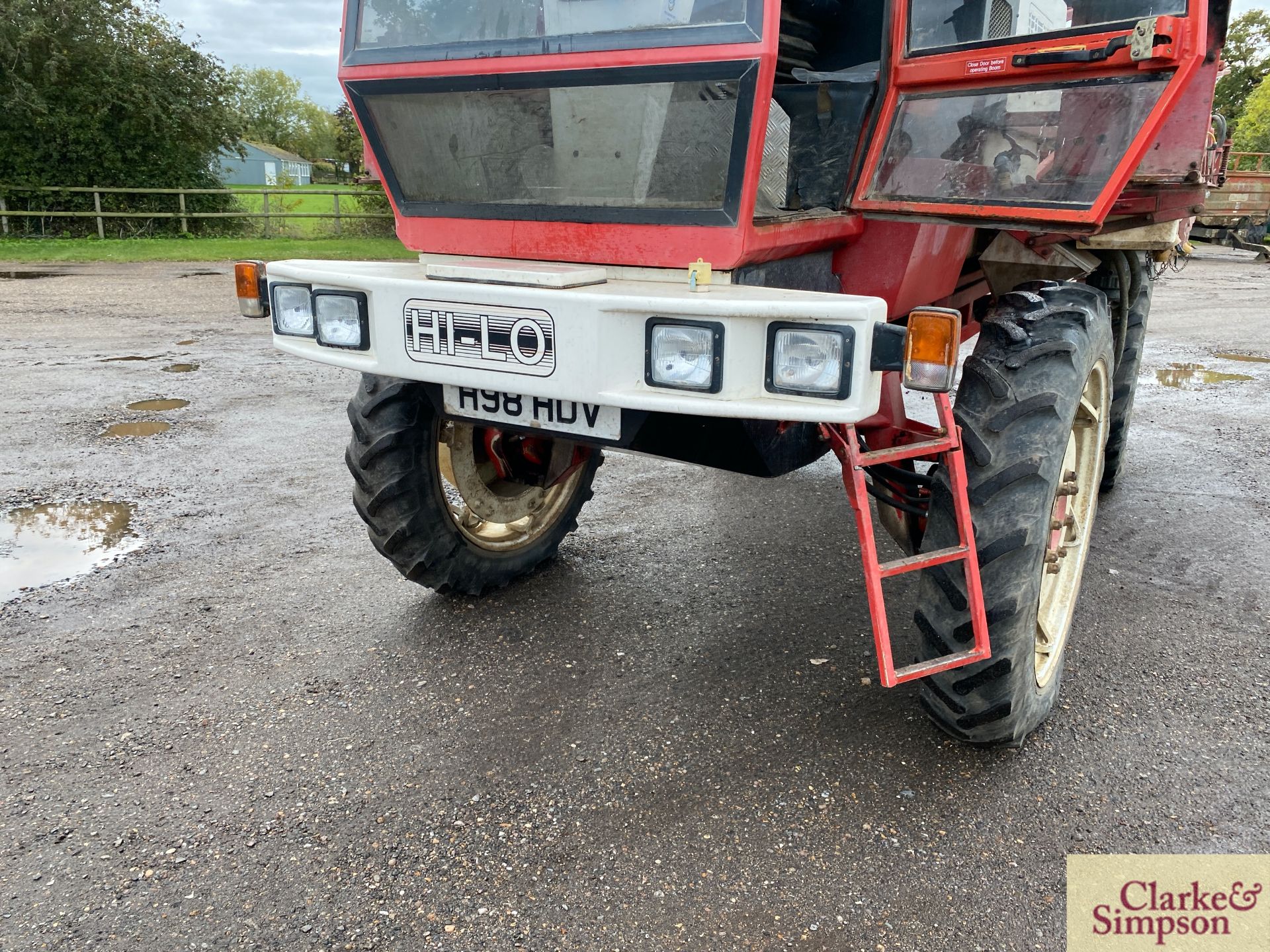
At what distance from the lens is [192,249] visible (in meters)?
18.0

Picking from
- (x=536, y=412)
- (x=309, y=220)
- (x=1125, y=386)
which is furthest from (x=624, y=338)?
(x=309, y=220)

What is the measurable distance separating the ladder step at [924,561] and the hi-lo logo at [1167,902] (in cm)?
79

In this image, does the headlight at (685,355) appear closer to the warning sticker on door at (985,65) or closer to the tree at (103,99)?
the warning sticker on door at (985,65)

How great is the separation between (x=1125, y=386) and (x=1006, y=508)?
296cm

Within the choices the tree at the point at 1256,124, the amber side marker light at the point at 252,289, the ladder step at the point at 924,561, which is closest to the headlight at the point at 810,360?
the ladder step at the point at 924,561

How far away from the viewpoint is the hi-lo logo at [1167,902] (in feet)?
7.08

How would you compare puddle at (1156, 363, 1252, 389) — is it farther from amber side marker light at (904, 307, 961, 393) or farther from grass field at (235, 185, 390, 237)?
grass field at (235, 185, 390, 237)

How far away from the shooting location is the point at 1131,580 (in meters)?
4.03

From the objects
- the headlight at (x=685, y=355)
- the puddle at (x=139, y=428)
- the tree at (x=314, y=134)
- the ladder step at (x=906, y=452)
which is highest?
the tree at (x=314, y=134)

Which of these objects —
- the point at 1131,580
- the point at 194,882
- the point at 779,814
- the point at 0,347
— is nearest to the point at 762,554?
the point at 1131,580

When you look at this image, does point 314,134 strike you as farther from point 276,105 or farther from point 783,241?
point 783,241

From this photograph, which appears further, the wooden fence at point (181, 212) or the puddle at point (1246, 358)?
the wooden fence at point (181, 212)

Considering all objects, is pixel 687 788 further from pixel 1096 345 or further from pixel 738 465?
pixel 1096 345

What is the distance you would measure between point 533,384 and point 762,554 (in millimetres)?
2137
